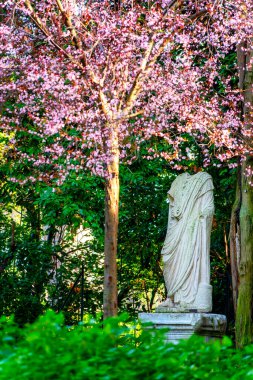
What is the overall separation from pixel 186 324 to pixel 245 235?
274 cm

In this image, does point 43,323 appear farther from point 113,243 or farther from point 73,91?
point 73,91

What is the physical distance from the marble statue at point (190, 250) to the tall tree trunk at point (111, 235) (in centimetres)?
65

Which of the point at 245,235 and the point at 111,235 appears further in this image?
the point at 245,235

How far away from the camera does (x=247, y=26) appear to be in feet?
38.2

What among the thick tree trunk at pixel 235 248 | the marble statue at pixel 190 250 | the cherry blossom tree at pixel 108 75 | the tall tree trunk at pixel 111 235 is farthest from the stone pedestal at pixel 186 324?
the thick tree trunk at pixel 235 248

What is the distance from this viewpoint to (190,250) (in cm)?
957

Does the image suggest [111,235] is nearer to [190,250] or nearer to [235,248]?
[190,250]

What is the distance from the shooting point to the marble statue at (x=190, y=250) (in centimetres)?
938

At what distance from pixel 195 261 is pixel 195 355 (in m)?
5.24

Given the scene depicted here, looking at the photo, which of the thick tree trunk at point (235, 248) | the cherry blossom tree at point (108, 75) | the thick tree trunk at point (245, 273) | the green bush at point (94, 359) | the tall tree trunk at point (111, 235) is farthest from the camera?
the thick tree trunk at point (235, 248)

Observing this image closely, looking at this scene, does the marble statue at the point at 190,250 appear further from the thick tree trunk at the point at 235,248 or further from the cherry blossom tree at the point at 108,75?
the thick tree trunk at the point at 235,248

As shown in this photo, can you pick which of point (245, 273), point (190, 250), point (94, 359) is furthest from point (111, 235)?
point (94, 359)

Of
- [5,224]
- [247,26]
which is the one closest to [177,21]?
[247,26]

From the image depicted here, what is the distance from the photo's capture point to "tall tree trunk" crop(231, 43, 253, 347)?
10.8 metres
